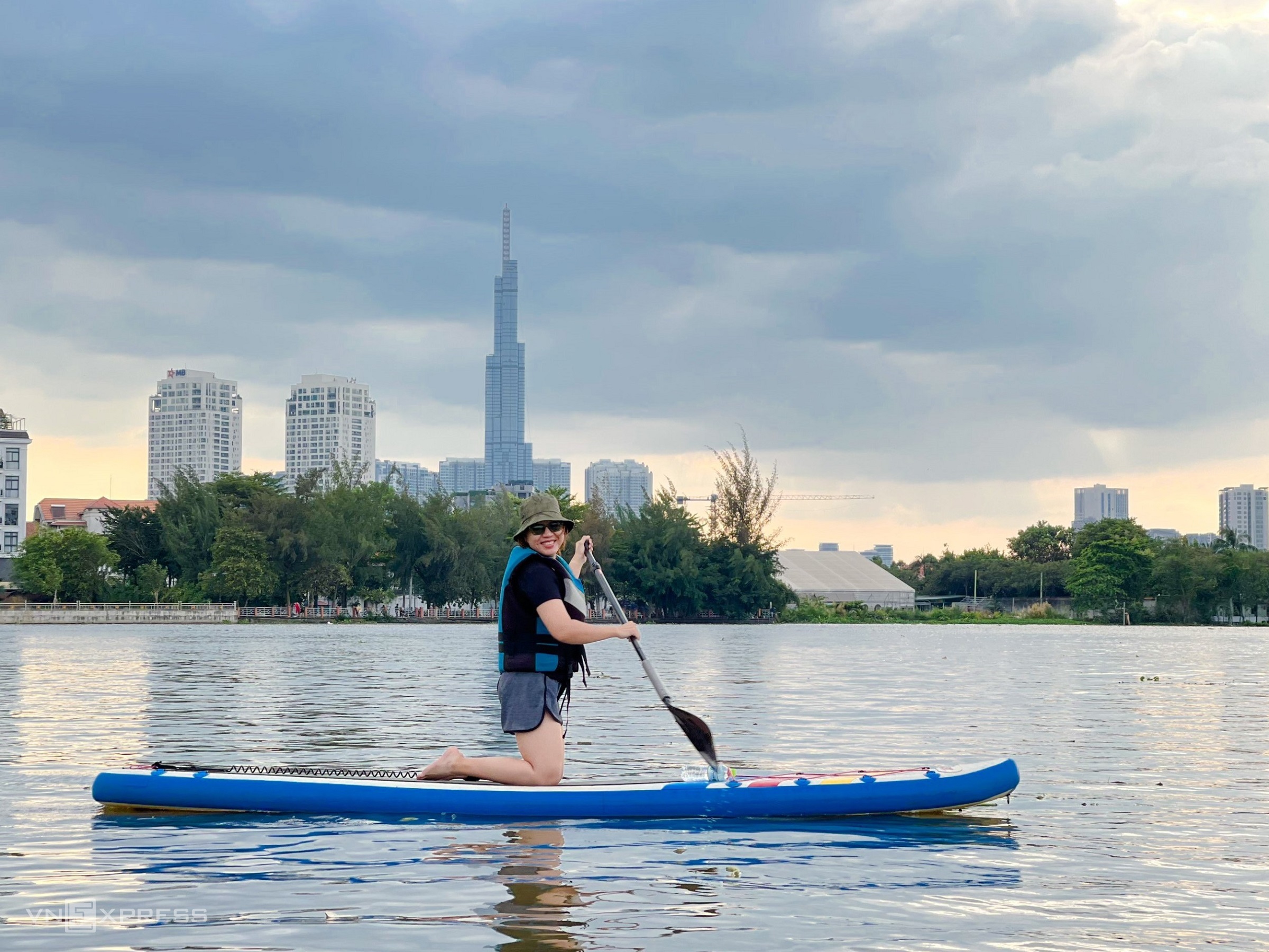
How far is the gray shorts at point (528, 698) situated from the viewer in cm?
1008

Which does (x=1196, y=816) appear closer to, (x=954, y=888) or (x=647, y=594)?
(x=954, y=888)

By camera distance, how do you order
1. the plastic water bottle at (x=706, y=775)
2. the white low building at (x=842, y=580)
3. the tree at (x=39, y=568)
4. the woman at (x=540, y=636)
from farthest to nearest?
the white low building at (x=842, y=580) → the tree at (x=39, y=568) → the plastic water bottle at (x=706, y=775) → the woman at (x=540, y=636)

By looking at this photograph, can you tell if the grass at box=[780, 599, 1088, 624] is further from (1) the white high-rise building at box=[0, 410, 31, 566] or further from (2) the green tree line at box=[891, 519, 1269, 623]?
(1) the white high-rise building at box=[0, 410, 31, 566]

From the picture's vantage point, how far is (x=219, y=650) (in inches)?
1924

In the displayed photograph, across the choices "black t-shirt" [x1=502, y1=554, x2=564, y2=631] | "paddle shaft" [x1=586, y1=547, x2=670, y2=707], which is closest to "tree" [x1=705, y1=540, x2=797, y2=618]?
"paddle shaft" [x1=586, y1=547, x2=670, y2=707]

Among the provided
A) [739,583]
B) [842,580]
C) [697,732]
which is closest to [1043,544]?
[842,580]

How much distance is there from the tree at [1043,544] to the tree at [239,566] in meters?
83.0

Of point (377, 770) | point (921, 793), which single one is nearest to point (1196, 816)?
point (921, 793)

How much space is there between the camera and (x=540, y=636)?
10.1 m

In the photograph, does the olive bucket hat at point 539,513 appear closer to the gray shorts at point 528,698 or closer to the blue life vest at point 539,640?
the blue life vest at point 539,640

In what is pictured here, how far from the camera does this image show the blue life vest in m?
10.0

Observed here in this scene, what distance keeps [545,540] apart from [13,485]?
120629 millimetres

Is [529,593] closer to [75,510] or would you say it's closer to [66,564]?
[66,564]

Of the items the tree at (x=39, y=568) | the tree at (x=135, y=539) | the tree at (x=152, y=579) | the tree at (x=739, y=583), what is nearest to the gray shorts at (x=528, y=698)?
the tree at (x=39, y=568)
